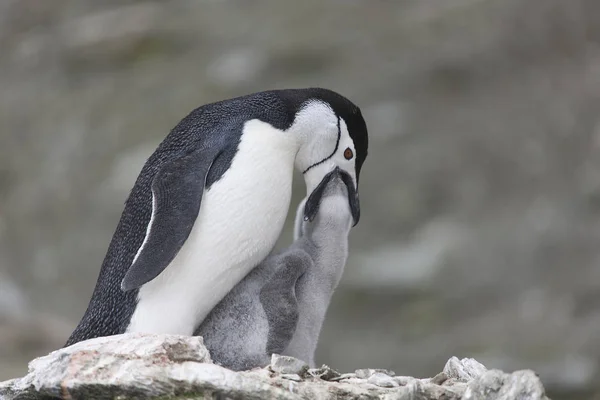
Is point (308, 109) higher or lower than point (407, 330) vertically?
lower

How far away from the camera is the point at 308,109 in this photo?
7.41ft

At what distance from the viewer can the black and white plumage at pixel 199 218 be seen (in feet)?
6.81

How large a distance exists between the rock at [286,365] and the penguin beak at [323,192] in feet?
1.76

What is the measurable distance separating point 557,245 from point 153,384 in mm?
4090

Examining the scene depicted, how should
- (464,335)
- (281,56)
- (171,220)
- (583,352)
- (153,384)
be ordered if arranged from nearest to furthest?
(153,384) → (171,220) → (583,352) → (464,335) → (281,56)

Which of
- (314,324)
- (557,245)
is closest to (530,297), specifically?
(557,245)

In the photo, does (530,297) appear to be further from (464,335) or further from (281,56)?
(281,56)

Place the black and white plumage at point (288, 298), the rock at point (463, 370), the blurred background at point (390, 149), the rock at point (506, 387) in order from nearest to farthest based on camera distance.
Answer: the rock at point (506, 387)
the rock at point (463, 370)
the black and white plumage at point (288, 298)
the blurred background at point (390, 149)

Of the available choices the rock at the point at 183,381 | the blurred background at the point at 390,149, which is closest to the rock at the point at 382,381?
the rock at the point at 183,381

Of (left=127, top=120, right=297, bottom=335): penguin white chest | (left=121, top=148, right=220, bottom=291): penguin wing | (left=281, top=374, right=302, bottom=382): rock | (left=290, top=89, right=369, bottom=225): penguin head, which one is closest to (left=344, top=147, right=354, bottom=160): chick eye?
(left=290, top=89, right=369, bottom=225): penguin head

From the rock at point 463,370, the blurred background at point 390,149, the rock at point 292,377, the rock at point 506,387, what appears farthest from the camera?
the blurred background at point 390,149

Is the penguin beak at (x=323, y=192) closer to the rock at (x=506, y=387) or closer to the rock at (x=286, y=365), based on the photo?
the rock at (x=286, y=365)

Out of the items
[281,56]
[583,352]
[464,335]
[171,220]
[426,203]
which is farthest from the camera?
[281,56]

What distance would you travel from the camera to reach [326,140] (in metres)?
2.28
